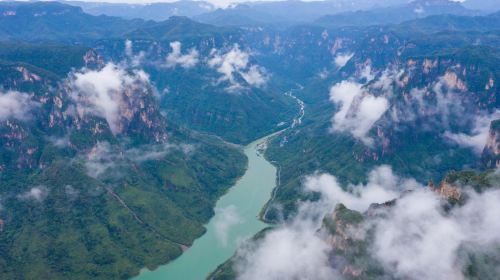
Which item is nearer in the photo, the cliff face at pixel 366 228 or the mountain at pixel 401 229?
the mountain at pixel 401 229

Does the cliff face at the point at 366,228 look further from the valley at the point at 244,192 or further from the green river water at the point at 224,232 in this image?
the green river water at the point at 224,232

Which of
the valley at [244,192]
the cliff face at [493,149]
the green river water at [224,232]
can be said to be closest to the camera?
the valley at [244,192]

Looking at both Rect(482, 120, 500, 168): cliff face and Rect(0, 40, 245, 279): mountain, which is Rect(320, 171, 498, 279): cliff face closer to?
Rect(482, 120, 500, 168): cliff face

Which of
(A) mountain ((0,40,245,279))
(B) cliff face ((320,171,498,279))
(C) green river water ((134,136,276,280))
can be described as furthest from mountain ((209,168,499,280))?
(A) mountain ((0,40,245,279))

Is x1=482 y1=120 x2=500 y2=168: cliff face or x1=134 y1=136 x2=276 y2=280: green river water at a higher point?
x1=482 y1=120 x2=500 y2=168: cliff face

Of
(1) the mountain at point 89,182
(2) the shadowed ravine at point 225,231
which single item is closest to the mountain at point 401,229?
(2) the shadowed ravine at point 225,231

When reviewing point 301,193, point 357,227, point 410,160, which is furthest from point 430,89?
point 357,227

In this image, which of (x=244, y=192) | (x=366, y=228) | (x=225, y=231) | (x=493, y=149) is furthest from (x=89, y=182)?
(x=493, y=149)

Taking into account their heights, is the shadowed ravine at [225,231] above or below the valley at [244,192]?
below
